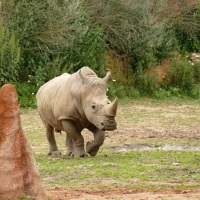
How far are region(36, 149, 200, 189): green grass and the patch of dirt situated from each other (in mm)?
423

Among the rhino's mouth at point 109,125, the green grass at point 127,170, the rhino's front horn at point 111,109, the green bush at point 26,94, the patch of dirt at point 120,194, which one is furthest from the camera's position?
the green bush at point 26,94

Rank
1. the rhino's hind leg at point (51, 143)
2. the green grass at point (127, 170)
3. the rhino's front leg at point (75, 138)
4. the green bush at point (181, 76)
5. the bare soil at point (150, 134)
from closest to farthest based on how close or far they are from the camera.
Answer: the bare soil at point (150, 134), the green grass at point (127, 170), the rhino's front leg at point (75, 138), the rhino's hind leg at point (51, 143), the green bush at point (181, 76)

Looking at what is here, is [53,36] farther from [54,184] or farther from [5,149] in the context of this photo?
[5,149]

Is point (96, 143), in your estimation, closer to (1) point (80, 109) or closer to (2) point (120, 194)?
A: (1) point (80, 109)

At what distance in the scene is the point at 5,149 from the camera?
792 centimetres

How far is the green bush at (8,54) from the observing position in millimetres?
21875

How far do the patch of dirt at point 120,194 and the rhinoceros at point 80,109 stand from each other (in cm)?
342

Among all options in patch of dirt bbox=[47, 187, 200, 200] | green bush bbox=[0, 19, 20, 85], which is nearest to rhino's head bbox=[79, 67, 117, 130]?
patch of dirt bbox=[47, 187, 200, 200]

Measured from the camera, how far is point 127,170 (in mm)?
11219

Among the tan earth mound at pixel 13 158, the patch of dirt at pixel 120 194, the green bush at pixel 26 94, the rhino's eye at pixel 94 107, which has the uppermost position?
the tan earth mound at pixel 13 158

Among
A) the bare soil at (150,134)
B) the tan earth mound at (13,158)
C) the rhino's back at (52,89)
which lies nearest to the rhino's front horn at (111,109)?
the rhino's back at (52,89)

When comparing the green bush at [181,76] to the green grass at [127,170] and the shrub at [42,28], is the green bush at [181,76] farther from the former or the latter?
the green grass at [127,170]

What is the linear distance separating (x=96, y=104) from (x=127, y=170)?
6.98ft

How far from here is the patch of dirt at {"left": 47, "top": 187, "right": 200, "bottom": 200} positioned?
865 centimetres
